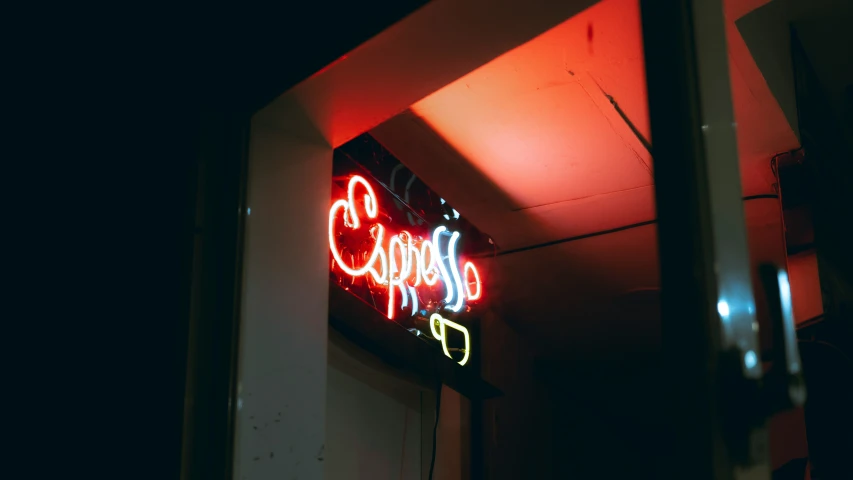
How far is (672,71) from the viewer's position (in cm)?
116

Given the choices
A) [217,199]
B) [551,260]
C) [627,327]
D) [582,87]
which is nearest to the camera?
[217,199]

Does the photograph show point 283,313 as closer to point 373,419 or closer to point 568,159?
point 373,419

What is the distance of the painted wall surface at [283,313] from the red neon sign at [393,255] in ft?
1.77

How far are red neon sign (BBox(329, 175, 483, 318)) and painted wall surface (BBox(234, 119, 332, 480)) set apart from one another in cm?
54

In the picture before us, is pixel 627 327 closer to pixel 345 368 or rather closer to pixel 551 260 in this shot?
pixel 551 260

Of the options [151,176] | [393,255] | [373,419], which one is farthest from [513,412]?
[151,176]

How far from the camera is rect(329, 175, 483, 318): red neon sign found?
291cm

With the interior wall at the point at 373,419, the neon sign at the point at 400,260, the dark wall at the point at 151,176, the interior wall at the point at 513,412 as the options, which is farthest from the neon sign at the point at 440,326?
the dark wall at the point at 151,176

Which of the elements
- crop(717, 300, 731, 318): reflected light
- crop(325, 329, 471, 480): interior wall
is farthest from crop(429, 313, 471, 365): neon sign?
crop(717, 300, 731, 318): reflected light

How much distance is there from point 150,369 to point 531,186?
7.75 feet

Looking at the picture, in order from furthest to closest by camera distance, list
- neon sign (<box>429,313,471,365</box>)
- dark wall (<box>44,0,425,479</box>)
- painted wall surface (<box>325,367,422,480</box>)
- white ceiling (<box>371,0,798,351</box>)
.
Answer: neon sign (<box>429,313,471,365</box>) < painted wall surface (<box>325,367,422,480</box>) < white ceiling (<box>371,0,798,351</box>) < dark wall (<box>44,0,425,479</box>)

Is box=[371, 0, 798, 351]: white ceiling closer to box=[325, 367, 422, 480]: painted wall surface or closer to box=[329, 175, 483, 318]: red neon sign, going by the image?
box=[329, 175, 483, 318]: red neon sign

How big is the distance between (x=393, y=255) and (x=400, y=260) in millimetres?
95

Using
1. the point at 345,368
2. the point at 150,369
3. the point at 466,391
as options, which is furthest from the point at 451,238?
the point at 150,369
